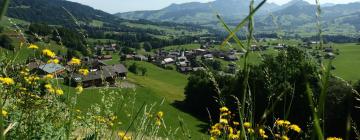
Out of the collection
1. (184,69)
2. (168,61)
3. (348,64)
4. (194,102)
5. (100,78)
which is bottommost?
(184,69)

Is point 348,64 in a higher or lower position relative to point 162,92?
higher

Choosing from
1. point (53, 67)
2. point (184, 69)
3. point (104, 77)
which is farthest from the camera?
point (184, 69)

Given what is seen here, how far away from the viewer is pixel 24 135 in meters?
2.71

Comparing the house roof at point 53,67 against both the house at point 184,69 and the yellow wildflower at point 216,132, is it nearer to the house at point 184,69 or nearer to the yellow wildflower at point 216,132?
the yellow wildflower at point 216,132

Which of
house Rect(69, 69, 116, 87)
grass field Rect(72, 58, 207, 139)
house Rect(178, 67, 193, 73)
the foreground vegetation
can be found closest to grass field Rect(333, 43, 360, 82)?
the foreground vegetation

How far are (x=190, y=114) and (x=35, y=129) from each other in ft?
172

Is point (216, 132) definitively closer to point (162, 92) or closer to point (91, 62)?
point (91, 62)

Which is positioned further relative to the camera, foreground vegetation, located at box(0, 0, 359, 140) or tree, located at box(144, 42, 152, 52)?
tree, located at box(144, 42, 152, 52)

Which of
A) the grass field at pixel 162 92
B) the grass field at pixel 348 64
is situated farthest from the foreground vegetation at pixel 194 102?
the grass field at pixel 348 64

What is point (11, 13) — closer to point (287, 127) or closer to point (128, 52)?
point (128, 52)

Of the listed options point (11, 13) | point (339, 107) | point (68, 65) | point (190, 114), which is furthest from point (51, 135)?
point (11, 13)

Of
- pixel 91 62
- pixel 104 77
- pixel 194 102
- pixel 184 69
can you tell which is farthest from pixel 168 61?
pixel 104 77

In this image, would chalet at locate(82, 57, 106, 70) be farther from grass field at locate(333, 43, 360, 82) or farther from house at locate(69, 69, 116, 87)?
grass field at locate(333, 43, 360, 82)

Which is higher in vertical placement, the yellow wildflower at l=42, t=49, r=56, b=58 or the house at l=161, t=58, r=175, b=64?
the yellow wildflower at l=42, t=49, r=56, b=58
